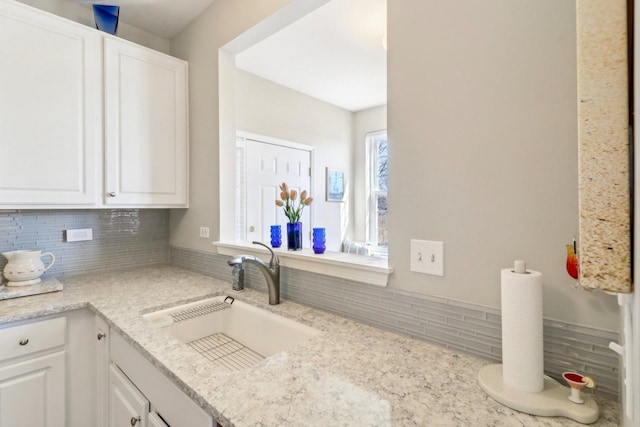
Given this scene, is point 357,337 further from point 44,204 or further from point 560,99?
point 44,204

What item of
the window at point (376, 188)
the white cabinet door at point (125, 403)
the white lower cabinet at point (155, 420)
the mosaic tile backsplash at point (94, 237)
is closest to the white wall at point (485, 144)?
the white lower cabinet at point (155, 420)

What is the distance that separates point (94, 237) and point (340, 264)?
172 cm

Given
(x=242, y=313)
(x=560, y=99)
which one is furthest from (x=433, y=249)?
(x=242, y=313)

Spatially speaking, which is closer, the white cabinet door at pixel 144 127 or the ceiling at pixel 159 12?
the white cabinet door at pixel 144 127

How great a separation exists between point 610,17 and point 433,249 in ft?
2.27

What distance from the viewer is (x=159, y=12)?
1979mm

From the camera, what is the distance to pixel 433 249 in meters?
1.00

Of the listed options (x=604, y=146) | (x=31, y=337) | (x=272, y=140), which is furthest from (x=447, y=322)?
(x=272, y=140)

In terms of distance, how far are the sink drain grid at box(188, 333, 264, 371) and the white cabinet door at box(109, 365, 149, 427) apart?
0.28 meters

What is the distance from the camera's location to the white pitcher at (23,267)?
5.11 feet

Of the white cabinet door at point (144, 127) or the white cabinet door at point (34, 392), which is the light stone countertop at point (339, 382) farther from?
the white cabinet door at point (144, 127)

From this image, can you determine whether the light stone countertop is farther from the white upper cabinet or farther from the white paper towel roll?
the white upper cabinet

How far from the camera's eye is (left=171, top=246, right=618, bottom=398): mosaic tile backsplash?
2.44 feet

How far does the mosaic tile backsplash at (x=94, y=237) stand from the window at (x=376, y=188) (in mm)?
2569
